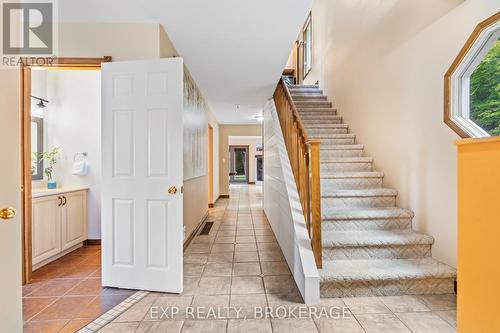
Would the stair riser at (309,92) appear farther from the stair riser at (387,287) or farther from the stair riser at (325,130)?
the stair riser at (387,287)

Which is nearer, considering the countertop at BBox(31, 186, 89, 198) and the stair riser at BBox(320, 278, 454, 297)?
the stair riser at BBox(320, 278, 454, 297)

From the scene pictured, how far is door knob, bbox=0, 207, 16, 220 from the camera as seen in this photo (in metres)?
1.28

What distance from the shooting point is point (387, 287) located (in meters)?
2.16

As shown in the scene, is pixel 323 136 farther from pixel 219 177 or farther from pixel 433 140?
pixel 219 177

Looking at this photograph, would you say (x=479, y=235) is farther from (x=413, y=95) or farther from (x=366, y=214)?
(x=413, y=95)

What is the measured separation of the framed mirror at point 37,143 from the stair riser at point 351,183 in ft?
12.4

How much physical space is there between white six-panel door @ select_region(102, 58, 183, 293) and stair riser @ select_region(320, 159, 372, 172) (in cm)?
206

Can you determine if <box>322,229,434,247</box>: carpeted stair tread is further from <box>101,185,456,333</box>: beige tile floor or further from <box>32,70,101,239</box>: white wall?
<box>32,70,101,239</box>: white wall

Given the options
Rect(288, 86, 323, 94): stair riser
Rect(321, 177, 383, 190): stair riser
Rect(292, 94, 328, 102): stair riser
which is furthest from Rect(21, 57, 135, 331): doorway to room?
Rect(288, 86, 323, 94): stair riser

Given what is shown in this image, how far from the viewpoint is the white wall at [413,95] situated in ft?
7.45

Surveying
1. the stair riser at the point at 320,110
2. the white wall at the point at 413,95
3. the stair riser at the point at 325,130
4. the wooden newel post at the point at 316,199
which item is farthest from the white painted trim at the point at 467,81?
the stair riser at the point at 320,110

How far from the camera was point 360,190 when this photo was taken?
3.04 m

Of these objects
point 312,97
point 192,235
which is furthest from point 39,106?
point 312,97

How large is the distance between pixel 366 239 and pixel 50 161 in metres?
4.10
